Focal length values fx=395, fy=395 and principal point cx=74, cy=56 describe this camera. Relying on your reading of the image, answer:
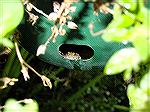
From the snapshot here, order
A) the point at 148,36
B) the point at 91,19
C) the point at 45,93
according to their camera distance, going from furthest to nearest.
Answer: the point at 45,93
the point at 91,19
the point at 148,36

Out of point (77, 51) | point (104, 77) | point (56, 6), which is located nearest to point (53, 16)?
point (56, 6)

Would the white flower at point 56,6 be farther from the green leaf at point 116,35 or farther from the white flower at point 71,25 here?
the green leaf at point 116,35

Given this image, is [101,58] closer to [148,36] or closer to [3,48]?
[3,48]

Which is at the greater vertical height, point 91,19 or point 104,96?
point 91,19

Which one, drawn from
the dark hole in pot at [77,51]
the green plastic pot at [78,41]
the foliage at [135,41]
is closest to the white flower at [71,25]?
the green plastic pot at [78,41]

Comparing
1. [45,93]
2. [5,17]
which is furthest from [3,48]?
[45,93]

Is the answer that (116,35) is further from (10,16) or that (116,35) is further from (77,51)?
(77,51)

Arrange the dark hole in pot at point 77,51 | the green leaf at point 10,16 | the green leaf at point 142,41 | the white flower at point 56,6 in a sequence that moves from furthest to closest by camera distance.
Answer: the dark hole in pot at point 77,51, the white flower at point 56,6, the green leaf at point 10,16, the green leaf at point 142,41

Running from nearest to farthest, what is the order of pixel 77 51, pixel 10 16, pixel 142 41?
pixel 142 41, pixel 10 16, pixel 77 51
